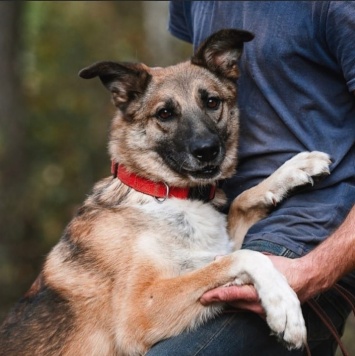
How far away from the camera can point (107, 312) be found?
146 inches

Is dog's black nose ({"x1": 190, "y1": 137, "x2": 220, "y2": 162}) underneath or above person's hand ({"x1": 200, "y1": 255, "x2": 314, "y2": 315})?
above

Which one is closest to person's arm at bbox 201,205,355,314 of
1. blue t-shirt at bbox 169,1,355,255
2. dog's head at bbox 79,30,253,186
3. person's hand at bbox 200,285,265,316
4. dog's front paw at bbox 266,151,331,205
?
person's hand at bbox 200,285,265,316

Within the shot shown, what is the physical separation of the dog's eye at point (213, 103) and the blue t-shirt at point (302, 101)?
7.5 inches

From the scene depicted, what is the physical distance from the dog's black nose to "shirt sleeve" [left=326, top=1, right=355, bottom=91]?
72 cm

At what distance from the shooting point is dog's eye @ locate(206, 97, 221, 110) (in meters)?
4.07

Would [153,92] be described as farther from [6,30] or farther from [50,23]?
[50,23]

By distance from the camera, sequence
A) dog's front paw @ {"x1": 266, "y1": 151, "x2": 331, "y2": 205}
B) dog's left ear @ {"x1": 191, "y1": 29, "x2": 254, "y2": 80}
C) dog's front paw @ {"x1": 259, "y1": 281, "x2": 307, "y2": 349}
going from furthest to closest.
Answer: dog's left ear @ {"x1": 191, "y1": 29, "x2": 254, "y2": 80} → dog's front paw @ {"x1": 266, "y1": 151, "x2": 331, "y2": 205} → dog's front paw @ {"x1": 259, "y1": 281, "x2": 307, "y2": 349}

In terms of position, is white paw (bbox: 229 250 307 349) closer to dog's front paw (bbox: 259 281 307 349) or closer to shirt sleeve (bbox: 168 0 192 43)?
dog's front paw (bbox: 259 281 307 349)

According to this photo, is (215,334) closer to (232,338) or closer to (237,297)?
(232,338)

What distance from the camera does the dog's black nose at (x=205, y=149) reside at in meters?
3.85

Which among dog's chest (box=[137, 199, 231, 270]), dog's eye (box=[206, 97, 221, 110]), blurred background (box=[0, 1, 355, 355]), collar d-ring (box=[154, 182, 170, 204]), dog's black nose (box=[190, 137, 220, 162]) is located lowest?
blurred background (box=[0, 1, 355, 355])

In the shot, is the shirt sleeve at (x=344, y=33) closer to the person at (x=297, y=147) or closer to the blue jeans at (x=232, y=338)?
the person at (x=297, y=147)

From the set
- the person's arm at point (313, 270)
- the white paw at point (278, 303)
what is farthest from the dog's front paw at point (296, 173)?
the white paw at point (278, 303)

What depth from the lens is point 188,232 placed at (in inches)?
150
